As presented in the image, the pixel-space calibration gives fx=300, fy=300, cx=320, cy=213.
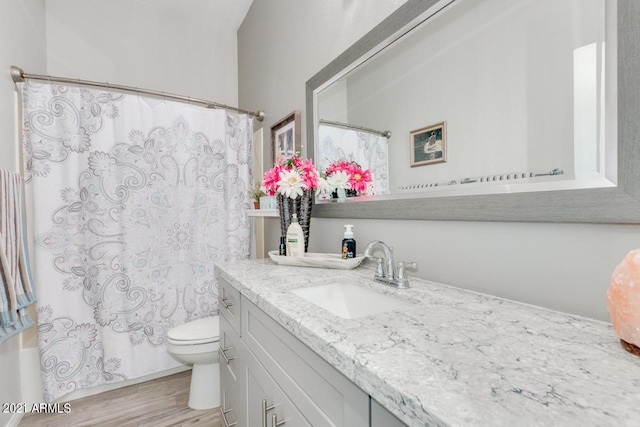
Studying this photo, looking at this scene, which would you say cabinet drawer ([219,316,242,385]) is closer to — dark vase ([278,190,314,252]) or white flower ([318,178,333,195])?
dark vase ([278,190,314,252])

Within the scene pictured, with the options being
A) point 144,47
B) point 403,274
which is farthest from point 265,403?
point 144,47

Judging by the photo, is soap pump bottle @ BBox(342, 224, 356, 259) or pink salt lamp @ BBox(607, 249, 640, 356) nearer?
pink salt lamp @ BBox(607, 249, 640, 356)

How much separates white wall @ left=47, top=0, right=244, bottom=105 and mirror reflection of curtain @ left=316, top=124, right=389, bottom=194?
1.69 meters

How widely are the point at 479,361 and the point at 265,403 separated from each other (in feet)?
2.11

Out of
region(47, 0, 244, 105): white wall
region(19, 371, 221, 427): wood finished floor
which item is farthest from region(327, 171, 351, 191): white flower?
region(47, 0, 244, 105): white wall

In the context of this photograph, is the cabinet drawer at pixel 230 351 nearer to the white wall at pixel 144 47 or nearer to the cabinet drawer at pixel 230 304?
the cabinet drawer at pixel 230 304

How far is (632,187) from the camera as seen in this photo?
1.90ft

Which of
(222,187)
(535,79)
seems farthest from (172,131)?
(535,79)

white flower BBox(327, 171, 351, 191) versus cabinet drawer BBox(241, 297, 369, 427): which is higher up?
white flower BBox(327, 171, 351, 191)

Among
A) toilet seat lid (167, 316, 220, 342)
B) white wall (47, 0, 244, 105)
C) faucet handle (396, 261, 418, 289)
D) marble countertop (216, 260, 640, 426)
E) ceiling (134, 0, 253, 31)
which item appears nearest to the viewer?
marble countertop (216, 260, 640, 426)

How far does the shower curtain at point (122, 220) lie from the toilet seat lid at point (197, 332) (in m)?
0.35

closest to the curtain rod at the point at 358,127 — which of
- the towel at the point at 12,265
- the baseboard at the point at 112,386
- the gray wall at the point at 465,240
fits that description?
the gray wall at the point at 465,240

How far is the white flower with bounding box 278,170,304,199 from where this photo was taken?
4.64ft

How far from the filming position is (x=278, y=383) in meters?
0.78
